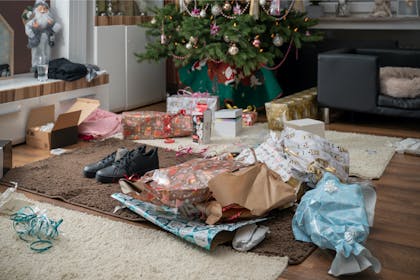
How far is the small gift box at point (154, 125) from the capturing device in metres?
4.30

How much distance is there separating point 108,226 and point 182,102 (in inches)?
93.4

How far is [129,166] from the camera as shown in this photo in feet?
10.6

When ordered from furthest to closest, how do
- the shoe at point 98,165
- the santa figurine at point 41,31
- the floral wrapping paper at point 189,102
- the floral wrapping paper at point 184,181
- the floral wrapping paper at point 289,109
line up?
1. the floral wrapping paper at point 189,102
2. the floral wrapping paper at point 289,109
3. the santa figurine at point 41,31
4. the shoe at point 98,165
5. the floral wrapping paper at point 184,181

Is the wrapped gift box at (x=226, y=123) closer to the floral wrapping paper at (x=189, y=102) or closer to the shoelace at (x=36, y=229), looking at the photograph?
the floral wrapping paper at (x=189, y=102)

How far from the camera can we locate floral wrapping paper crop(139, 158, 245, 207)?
2547 millimetres

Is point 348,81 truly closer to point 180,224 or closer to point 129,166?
point 129,166

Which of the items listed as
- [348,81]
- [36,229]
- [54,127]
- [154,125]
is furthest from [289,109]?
[36,229]

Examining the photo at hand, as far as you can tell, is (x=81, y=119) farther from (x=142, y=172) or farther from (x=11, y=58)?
(x=142, y=172)

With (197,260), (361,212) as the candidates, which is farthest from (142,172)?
(361,212)

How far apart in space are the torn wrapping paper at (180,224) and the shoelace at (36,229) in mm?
345

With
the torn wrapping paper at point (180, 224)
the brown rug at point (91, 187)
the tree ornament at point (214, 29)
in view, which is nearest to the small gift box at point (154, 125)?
the brown rug at point (91, 187)

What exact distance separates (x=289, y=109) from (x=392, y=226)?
6.81 feet

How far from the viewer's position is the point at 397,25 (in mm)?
5426

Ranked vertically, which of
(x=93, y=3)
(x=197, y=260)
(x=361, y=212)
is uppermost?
(x=93, y=3)
